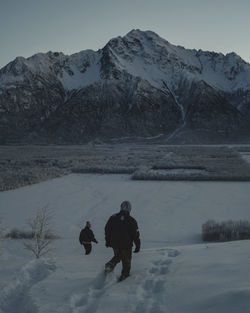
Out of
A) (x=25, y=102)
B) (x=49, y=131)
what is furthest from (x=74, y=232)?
(x=25, y=102)

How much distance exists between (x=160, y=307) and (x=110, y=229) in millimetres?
2171

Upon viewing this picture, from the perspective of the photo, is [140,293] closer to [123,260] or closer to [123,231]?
[123,260]

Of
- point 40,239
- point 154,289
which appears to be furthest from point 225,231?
point 154,289

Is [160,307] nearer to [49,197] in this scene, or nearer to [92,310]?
[92,310]

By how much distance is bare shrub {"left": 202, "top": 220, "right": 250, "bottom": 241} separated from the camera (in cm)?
1554

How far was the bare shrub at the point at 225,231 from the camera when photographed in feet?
51.0

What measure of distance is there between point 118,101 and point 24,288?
155020 millimetres

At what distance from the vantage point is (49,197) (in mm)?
27531

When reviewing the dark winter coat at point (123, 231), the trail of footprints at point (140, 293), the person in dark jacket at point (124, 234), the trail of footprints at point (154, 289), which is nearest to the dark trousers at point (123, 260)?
the person in dark jacket at point (124, 234)

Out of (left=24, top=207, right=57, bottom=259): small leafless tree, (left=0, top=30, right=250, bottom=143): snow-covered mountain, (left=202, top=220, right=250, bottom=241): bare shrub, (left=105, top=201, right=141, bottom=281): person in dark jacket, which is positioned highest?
(left=0, top=30, right=250, bottom=143): snow-covered mountain

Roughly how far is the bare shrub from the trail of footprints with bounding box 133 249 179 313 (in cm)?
852

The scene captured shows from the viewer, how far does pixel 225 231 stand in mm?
16000

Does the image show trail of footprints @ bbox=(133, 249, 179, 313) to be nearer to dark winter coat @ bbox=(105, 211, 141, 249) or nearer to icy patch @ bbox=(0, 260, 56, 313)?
dark winter coat @ bbox=(105, 211, 141, 249)

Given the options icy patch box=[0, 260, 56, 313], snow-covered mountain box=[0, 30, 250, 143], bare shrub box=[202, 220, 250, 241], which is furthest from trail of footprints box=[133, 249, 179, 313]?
snow-covered mountain box=[0, 30, 250, 143]
